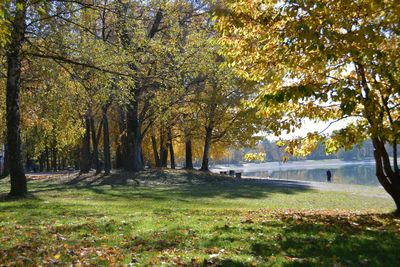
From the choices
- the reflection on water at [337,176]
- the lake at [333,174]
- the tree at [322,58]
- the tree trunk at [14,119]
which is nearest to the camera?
the tree at [322,58]

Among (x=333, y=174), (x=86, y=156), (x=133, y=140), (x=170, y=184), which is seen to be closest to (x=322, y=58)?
(x=170, y=184)

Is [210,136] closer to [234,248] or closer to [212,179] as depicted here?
[212,179]

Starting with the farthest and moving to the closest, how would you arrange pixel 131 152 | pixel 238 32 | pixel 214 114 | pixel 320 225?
pixel 214 114 < pixel 131 152 < pixel 238 32 < pixel 320 225

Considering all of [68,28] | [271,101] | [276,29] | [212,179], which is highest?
[68,28]

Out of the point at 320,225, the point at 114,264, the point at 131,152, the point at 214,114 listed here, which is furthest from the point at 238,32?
the point at 214,114

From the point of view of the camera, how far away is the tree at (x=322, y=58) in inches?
332

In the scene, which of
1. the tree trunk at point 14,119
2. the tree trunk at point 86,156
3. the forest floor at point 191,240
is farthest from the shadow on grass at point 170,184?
the forest floor at point 191,240

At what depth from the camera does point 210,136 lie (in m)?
41.7

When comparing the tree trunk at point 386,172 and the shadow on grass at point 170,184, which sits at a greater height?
the tree trunk at point 386,172

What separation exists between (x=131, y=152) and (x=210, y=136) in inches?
430

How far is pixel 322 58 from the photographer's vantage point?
8.84m

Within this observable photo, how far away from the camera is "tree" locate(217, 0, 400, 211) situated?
845 centimetres

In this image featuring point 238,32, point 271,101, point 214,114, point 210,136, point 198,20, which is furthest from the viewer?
point 210,136

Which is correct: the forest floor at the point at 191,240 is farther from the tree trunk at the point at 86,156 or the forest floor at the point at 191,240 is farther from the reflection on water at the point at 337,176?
the reflection on water at the point at 337,176
